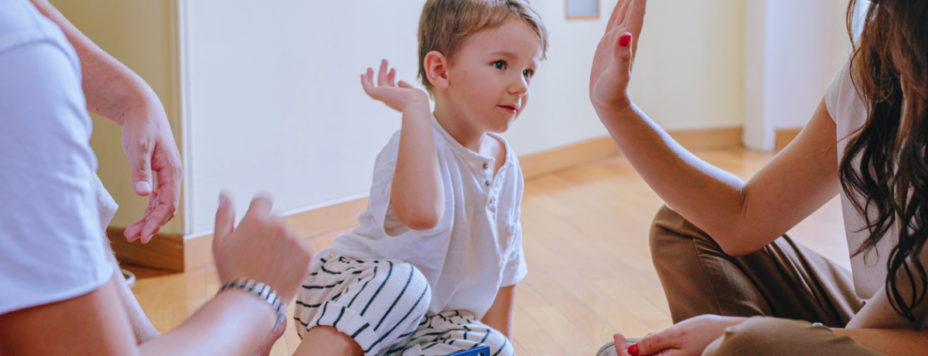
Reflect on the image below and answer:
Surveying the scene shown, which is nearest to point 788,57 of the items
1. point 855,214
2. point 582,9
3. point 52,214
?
point 582,9

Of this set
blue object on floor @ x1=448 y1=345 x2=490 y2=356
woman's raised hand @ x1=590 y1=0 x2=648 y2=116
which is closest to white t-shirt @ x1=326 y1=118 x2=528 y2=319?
blue object on floor @ x1=448 y1=345 x2=490 y2=356

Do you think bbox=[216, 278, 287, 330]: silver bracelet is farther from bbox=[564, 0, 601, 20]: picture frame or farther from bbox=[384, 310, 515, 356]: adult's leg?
bbox=[564, 0, 601, 20]: picture frame

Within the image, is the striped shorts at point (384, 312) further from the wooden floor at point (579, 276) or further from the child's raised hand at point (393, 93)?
the wooden floor at point (579, 276)

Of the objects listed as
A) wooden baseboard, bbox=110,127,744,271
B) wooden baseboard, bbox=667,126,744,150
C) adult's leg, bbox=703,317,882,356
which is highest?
adult's leg, bbox=703,317,882,356

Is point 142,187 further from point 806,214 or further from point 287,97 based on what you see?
point 287,97

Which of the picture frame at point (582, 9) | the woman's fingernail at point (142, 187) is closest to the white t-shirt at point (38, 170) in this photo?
the woman's fingernail at point (142, 187)

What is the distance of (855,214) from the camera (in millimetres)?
896

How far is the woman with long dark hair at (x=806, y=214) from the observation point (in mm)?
691

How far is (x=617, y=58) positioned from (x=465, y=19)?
12.8 inches

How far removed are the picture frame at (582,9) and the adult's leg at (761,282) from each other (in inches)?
105

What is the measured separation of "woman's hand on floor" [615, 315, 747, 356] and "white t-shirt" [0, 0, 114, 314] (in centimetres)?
65

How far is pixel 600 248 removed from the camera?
226 centimetres

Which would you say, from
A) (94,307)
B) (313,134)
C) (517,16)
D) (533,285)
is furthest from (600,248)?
(94,307)

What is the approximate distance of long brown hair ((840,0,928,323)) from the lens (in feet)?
2.18
